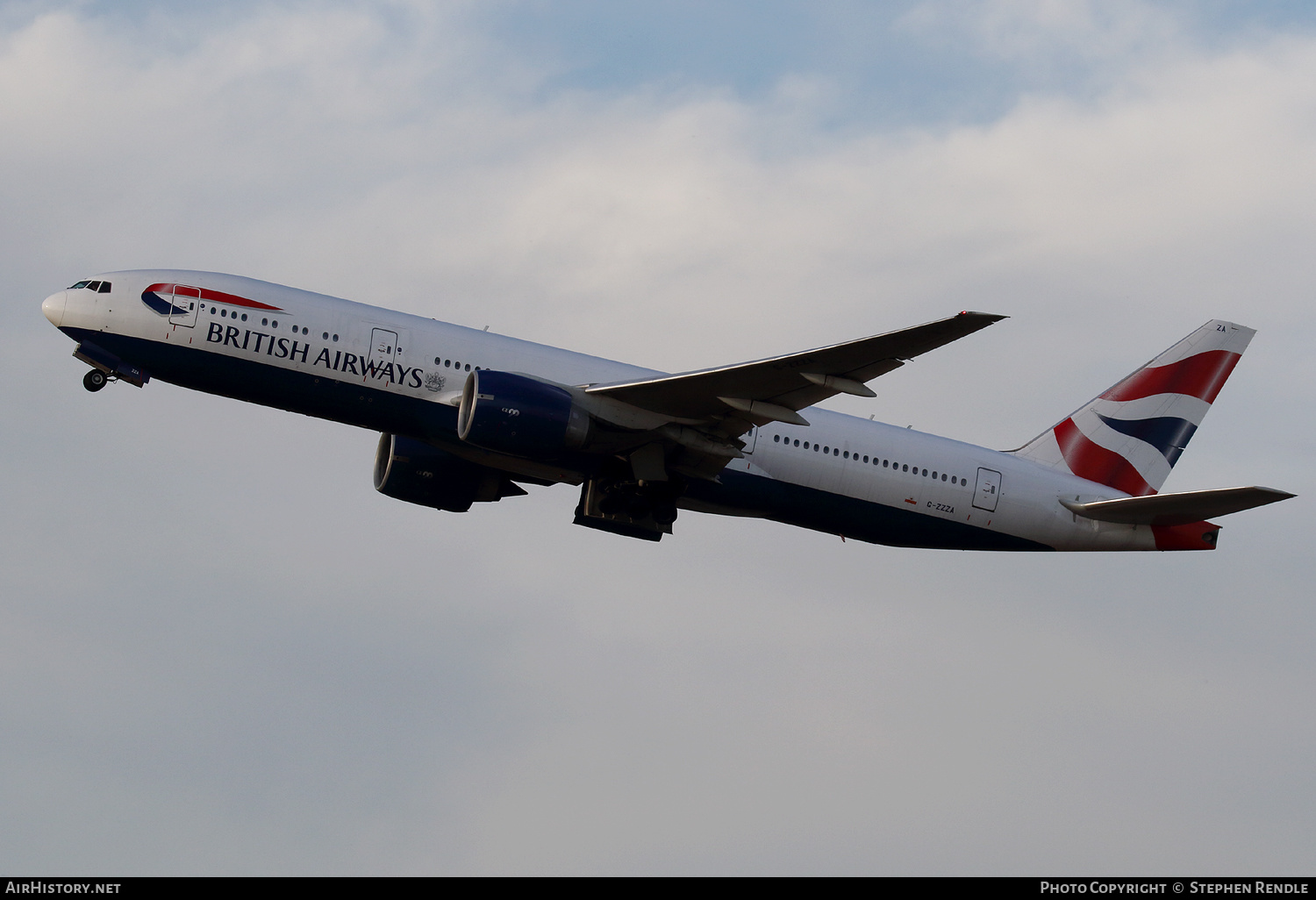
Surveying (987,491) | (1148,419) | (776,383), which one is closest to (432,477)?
A: (776,383)

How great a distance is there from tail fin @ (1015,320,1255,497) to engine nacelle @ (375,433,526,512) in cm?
1442

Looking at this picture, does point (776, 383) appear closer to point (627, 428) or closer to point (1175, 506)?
point (627, 428)

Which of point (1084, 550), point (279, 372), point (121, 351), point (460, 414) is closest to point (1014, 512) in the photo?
point (1084, 550)

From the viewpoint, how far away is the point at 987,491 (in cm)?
3472

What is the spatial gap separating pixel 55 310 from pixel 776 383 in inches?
638

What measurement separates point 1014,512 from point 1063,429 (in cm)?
365

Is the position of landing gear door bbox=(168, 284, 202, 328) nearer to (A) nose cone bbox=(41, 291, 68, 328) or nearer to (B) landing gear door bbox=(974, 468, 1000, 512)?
(A) nose cone bbox=(41, 291, 68, 328)

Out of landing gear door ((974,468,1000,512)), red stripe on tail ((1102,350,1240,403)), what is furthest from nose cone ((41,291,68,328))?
red stripe on tail ((1102,350,1240,403))

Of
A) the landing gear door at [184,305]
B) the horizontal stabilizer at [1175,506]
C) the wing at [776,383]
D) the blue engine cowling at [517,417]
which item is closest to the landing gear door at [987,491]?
the horizontal stabilizer at [1175,506]

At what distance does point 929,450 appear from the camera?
1361 inches

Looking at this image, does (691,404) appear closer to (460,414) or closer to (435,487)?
(460,414)

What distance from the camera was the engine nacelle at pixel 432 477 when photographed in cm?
3606

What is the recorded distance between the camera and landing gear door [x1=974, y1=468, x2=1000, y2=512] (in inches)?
1364

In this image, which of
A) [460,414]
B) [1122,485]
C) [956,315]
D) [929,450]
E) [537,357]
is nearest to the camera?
[956,315]
